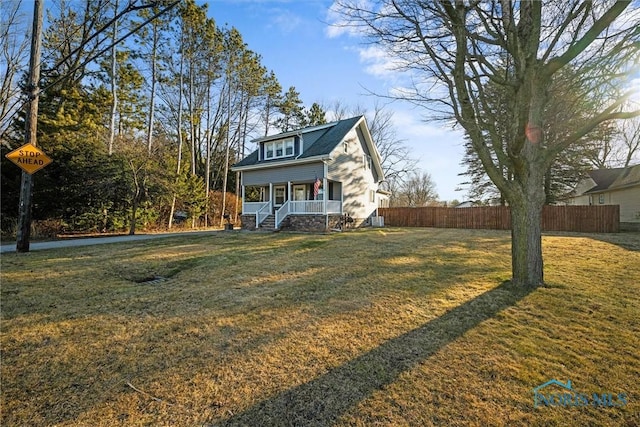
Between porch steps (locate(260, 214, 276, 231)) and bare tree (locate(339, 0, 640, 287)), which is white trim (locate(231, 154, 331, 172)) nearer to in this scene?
porch steps (locate(260, 214, 276, 231))

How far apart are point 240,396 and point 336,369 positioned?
0.88 m

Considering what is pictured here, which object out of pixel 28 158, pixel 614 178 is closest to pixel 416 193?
pixel 614 178

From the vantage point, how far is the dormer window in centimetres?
1719

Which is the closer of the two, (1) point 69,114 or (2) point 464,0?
(2) point 464,0

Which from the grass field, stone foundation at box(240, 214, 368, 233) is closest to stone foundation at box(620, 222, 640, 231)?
the grass field

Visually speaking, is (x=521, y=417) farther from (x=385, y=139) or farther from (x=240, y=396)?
(x=385, y=139)

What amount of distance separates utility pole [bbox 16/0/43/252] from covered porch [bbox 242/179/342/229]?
923 centimetres

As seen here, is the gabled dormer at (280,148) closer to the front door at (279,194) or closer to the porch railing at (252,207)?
the front door at (279,194)

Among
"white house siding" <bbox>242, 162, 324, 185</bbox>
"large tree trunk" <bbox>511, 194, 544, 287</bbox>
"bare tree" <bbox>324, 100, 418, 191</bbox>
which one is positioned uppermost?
"bare tree" <bbox>324, 100, 418, 191</bbox>

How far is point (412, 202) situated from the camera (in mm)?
39531

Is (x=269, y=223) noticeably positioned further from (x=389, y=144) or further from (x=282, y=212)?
(x=389, y=144)

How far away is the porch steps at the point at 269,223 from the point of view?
1568cm

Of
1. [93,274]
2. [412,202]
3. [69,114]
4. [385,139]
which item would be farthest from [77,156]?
A: [412,202]

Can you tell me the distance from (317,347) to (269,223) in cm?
1320
